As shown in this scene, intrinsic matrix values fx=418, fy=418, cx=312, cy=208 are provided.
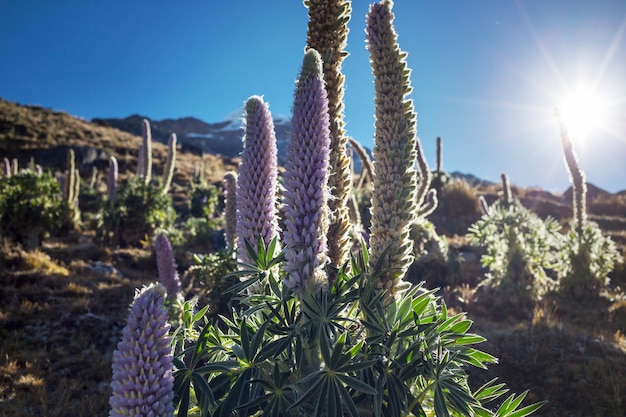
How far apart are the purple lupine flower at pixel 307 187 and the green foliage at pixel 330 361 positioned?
101 millimetres

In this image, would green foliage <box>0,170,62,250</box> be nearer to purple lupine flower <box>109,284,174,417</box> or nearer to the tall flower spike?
purple lupine flower <box>109,284,174,417</box>

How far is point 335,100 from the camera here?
2777 millimetres

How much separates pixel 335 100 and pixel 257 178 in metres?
0.84

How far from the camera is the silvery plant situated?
6.09ft

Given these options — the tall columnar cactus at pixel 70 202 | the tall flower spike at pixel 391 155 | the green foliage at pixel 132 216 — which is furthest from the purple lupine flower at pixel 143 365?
the tall columnar cactus at pixel 70 202

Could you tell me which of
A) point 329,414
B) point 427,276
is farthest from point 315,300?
point 427,276

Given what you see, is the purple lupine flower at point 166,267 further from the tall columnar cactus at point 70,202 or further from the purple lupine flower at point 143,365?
the tall columnar cactus at point 70,202

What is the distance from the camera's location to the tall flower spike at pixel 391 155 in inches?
95.4

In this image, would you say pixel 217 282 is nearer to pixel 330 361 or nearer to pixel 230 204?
pixel 230 204

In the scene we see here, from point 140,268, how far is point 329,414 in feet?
32.6

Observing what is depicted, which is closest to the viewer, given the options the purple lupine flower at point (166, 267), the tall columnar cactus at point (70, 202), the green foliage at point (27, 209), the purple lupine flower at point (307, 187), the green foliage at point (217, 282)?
the purple lupine flower at point (307, 187)

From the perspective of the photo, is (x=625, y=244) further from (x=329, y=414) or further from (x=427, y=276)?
(x=329, y=414)

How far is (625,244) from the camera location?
12781 millimetres

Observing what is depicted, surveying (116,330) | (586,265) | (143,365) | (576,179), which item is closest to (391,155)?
(143,365)
